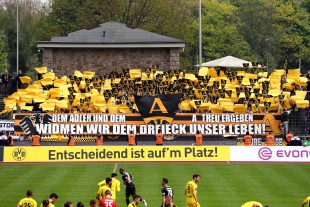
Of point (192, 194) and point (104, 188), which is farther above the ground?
point (104, 188)

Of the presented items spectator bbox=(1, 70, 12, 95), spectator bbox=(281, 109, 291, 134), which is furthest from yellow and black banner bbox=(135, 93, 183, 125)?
spectator bbox=(1, 70, 12, 95)

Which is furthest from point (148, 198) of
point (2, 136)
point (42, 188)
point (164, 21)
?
point (164, 21)

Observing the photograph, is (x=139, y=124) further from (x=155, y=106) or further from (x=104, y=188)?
(x=104, y=188)

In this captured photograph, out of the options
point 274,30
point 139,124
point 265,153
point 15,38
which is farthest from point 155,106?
point 15,38

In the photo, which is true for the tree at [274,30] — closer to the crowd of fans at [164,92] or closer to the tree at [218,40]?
the tree at [218,40]

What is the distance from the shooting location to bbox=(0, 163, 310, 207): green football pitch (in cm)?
3206

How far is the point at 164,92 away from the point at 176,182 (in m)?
18.1

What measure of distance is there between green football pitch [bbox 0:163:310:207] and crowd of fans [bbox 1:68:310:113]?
381 inches

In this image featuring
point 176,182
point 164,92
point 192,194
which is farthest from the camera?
point 164,92

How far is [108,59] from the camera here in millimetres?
62031

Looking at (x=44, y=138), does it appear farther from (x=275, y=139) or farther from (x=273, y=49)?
(x=273, y=49)

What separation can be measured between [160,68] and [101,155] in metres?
19.2

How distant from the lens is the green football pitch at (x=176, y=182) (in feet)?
105

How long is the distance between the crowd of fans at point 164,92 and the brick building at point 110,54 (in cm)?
430
